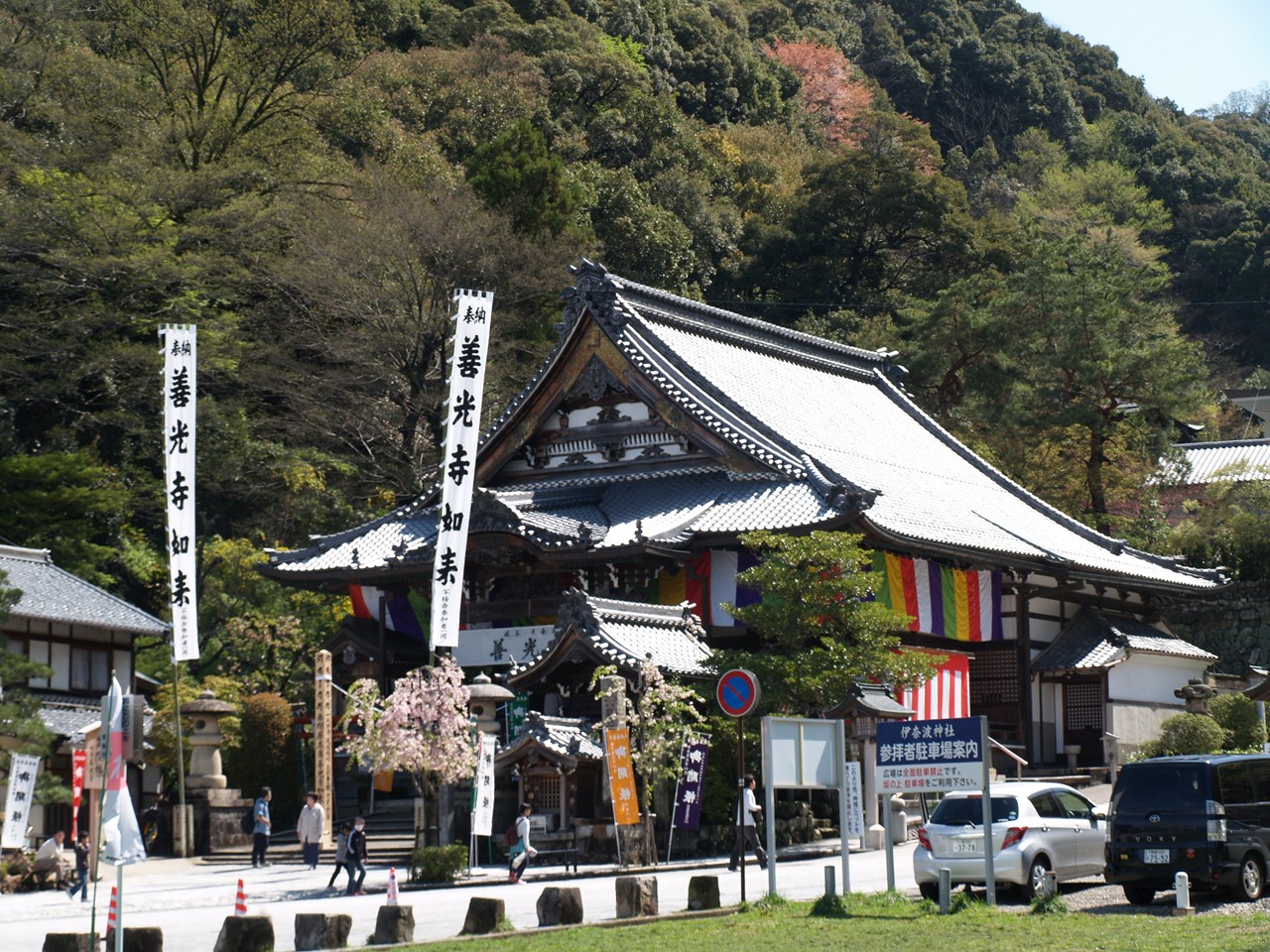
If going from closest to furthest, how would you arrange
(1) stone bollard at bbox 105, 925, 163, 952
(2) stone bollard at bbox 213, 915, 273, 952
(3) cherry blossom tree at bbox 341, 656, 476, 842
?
(1) stone bollard at bbox 105, 925, 163, 952
(2) stone bollard at bbox 213, 915, 273, 952
(3) cherry blossom tree at bbox 341, 656, 476, 842

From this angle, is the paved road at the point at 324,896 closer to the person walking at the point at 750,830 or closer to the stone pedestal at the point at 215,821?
the person walking at the point at 750,830

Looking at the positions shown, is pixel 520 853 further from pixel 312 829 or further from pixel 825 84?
pixel 825 84

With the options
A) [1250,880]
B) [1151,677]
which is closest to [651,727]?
[1250,880]

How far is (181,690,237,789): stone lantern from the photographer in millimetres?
30672

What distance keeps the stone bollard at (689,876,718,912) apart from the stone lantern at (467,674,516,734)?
8.42 m

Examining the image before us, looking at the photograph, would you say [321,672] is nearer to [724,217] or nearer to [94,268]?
[94,268]

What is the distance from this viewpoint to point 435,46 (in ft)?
223

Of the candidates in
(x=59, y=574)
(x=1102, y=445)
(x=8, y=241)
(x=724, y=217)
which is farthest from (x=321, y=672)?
(x=724, y=217)

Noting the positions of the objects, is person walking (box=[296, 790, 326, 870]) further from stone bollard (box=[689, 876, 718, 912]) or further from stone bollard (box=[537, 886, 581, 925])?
stone bollard (box=[689, 876, 718, 912])

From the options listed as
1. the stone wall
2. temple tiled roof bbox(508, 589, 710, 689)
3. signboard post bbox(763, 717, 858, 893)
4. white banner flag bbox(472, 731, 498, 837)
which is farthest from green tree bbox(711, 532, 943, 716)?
the stone wall

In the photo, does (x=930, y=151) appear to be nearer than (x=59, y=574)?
No

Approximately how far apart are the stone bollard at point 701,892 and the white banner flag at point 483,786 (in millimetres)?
6858

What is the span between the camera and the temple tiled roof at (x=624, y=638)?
27.5 m

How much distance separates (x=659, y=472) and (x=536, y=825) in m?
10.5
